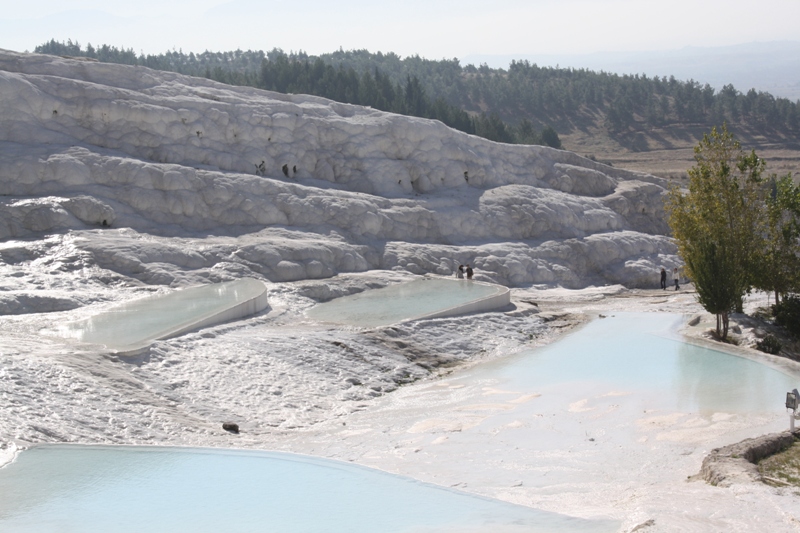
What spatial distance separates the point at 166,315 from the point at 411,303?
6924 mm

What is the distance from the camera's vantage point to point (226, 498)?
12.3m

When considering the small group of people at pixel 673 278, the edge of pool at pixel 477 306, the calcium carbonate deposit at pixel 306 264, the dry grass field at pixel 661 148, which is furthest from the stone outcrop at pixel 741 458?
the dry grass field at pixel 661 148

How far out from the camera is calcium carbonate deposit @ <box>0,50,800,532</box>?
14.7 m

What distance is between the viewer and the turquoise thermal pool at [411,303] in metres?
23.2

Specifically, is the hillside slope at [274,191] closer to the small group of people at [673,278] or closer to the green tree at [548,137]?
the small group of people at [673,278]

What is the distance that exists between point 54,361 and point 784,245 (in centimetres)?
2018

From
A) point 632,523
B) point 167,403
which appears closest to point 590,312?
point 167,403

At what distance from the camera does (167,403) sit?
1639 cm

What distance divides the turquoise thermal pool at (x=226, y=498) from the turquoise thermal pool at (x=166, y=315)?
4402mm

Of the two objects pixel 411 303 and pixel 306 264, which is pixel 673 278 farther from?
pixel 306 264

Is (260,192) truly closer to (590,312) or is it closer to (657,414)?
(590,312)

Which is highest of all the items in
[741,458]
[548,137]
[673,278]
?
[548,137]

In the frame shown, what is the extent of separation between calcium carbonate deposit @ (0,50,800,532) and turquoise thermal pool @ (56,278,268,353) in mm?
456

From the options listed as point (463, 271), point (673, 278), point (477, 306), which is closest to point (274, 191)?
point (463, 271)
